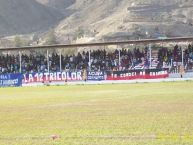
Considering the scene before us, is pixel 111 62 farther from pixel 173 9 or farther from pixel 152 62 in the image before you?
pixel 173 9

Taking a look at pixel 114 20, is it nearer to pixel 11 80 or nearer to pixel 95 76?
pixel 11 80

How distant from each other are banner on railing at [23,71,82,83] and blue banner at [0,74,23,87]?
737 millimetres

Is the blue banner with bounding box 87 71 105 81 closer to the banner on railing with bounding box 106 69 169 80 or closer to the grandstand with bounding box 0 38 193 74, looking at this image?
the banner on railing with bounding box 106 69 169 80

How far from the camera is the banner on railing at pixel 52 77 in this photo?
5734 centimetres

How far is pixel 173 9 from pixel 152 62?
122835 millimetres

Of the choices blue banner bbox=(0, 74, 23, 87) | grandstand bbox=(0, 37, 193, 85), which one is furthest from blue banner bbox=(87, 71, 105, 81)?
blue banner bbox=(0, 74, 23, 87)

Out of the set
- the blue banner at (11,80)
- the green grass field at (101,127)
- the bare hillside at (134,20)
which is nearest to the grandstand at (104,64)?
the blue banner at (11,80)

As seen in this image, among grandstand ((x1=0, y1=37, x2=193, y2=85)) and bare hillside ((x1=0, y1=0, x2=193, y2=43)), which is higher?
bare hillside ((x1=0, y1=0, x2=193, y2=43))

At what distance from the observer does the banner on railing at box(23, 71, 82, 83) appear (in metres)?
57.3

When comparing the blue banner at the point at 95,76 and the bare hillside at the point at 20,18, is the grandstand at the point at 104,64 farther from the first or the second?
the bare hillside at the point at 20,18

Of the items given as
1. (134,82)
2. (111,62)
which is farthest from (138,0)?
(134,82)

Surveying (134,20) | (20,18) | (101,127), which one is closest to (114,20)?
(134,20)

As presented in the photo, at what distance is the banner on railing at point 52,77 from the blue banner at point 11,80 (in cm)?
74

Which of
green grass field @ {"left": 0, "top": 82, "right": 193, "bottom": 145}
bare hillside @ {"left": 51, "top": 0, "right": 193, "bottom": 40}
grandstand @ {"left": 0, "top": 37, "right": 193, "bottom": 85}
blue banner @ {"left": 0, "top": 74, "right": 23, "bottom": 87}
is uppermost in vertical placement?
bare hillside @ {"left": 51, "top": 0, "right": 193, "bottom": 40}
